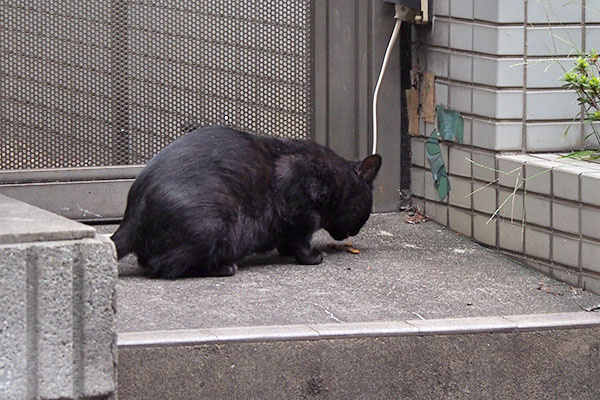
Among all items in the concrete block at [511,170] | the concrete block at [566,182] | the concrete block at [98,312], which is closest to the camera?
the concrete block at [98,312]

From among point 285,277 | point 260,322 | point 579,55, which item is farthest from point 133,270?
point 579,55

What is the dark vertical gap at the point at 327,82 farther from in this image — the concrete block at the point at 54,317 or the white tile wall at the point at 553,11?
the concrete block at the point at 54,317

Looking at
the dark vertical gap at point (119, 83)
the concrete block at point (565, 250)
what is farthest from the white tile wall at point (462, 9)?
the dark vertical gap at point (119, 83)

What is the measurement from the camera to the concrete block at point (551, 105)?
466 centimetres

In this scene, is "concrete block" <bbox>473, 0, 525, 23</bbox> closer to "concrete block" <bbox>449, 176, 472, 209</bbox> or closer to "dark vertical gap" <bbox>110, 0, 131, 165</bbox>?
"concrete block" <bbox>449, 176, 472, 209</bbox>

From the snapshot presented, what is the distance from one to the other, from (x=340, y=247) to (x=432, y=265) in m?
0.53

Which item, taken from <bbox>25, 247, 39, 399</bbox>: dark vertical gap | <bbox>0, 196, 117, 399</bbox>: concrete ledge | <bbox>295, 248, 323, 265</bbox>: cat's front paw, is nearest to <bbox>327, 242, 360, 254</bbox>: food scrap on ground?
<bbox>295, 248, 323, 265</bbox>: cat's front paw

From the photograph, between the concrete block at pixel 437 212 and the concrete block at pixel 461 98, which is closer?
the concrete block at pixel 461 98

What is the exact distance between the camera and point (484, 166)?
4.83 metres

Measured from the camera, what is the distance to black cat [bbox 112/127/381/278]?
4219 millimetres

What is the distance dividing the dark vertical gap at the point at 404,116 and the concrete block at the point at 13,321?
305cm

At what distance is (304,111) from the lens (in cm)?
548

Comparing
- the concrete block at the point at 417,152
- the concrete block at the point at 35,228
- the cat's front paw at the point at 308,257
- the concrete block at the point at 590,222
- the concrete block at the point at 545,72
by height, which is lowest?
the cat's front paw at the point at 308,257

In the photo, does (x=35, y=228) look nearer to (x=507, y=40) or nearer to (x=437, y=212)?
(x=507, y=40)
